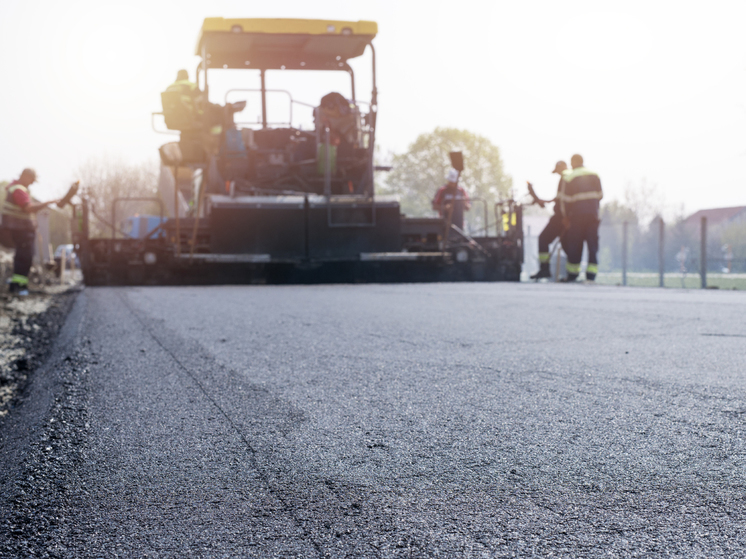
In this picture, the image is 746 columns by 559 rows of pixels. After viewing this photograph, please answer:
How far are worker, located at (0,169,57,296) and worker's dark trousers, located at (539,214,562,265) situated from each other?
25.3 ft

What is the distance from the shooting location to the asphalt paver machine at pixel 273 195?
1035 centimetres

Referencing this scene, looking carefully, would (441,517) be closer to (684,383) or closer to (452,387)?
(452,387)

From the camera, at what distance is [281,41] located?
34.8ft

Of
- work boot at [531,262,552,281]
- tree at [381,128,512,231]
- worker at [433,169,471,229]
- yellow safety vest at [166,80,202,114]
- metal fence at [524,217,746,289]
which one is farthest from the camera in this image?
tree at [381,128,512,231]

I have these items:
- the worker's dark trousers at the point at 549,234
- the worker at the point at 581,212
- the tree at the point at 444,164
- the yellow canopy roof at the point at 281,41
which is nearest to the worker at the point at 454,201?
the worker's dark trousers at the point at 549,234

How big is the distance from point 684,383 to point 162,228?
9016 millimetres

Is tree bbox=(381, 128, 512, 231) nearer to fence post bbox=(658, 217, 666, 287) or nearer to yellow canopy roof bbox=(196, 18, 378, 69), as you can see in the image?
fence post bbox=(658, 217, 666, 287)

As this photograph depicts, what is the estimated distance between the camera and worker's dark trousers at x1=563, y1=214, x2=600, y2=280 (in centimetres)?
1173

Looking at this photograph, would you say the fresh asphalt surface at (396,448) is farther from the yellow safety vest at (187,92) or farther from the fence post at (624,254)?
the fence post at (624,254)

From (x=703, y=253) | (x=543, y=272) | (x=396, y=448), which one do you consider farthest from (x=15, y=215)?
(x=703, y=253)

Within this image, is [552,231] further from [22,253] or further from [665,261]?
[22,253]

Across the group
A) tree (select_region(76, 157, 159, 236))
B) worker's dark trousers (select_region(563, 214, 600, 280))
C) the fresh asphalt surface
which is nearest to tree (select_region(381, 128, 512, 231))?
tree (select_region(76, 157, 159, 236))

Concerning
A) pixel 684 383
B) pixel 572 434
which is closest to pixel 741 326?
pixel 684 383

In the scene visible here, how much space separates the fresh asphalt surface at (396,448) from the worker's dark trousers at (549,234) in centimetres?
824
